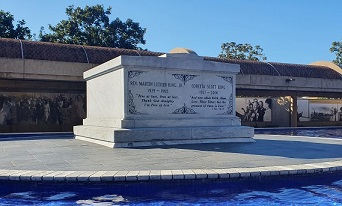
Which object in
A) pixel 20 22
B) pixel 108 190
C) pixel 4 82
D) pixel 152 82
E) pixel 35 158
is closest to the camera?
pixel 108 190

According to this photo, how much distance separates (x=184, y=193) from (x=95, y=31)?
39094 millimetres

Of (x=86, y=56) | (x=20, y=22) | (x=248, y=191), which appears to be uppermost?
(x=20, y=22)

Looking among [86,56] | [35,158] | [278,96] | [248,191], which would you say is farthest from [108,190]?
[278,96]

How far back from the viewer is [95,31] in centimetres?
4212

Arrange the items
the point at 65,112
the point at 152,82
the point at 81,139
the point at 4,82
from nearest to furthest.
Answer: the point at 152,82
the point at 81,139
the point at 4,82
the point at 65,112

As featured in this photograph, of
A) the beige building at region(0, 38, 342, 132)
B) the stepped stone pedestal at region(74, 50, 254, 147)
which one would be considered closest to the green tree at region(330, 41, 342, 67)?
the beige building at region(0, 38, 342, 132)

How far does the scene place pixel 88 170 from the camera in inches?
253

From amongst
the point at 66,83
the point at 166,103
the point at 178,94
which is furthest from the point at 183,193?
the point at 66,83

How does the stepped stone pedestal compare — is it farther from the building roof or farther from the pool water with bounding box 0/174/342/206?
A: the building roof

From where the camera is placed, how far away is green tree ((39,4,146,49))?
41500 millimetres

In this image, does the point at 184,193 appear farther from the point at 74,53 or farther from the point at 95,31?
the point at 95,31

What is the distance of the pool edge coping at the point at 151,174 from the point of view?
18.8 ft

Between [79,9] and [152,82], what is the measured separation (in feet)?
115

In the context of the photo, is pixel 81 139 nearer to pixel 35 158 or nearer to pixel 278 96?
pixel 35 158
